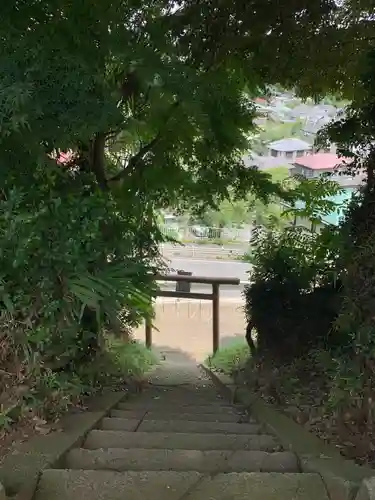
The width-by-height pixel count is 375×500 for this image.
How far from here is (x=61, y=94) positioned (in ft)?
7.09

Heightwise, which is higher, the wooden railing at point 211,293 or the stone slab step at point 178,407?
the wooden railing at point 211,293

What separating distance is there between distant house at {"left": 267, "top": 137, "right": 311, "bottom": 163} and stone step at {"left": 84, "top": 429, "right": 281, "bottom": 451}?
5734 mm

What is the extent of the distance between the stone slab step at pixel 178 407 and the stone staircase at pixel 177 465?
28cm

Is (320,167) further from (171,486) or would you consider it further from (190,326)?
(171,486)

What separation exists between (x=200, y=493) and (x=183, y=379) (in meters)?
3.60

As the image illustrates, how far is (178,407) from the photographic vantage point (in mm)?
3557

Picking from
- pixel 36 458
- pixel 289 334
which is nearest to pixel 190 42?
pixel 289 334

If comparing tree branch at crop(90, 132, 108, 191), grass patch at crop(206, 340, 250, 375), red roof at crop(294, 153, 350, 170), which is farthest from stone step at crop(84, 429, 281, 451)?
red roof at crop(294, 153, 350, 170)

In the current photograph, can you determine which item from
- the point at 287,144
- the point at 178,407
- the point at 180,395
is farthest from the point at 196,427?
the point at 287,144

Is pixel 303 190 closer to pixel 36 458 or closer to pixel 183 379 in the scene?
pixel 183 379

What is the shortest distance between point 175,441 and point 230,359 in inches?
139

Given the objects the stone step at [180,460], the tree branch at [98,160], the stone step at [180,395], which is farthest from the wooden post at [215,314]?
the stone step at [180,460]

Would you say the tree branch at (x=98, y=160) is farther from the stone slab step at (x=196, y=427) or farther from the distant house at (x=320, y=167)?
the stone slab step at (x=196, y=427)

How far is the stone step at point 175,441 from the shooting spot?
91.7 inches
